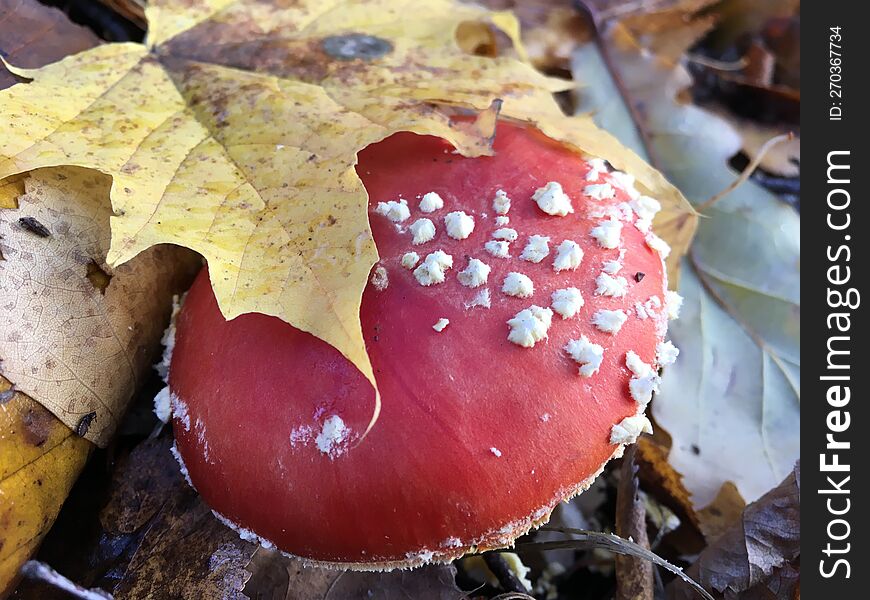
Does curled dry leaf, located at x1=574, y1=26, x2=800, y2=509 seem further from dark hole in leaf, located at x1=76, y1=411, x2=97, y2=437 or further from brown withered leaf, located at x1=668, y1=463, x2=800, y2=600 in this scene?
dark hole in leaf, located at x1=76, y1=411, x2=97, y2=437

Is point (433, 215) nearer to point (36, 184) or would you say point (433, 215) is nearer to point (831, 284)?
point (36, 184)

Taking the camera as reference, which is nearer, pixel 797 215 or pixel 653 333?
pixel 653 333

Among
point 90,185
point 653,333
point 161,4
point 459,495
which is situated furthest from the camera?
point 161,4

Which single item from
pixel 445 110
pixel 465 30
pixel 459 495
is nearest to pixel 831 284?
pixel 445 110

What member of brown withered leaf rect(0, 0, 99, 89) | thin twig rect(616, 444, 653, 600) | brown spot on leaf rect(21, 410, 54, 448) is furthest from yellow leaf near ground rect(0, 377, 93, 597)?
thin twig rect(616, 444, 653, 600)

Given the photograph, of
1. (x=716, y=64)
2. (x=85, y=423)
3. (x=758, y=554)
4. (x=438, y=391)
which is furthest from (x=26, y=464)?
(x=716, y=64)

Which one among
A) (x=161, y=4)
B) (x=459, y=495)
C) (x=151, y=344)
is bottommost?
(x=151, y=344)
